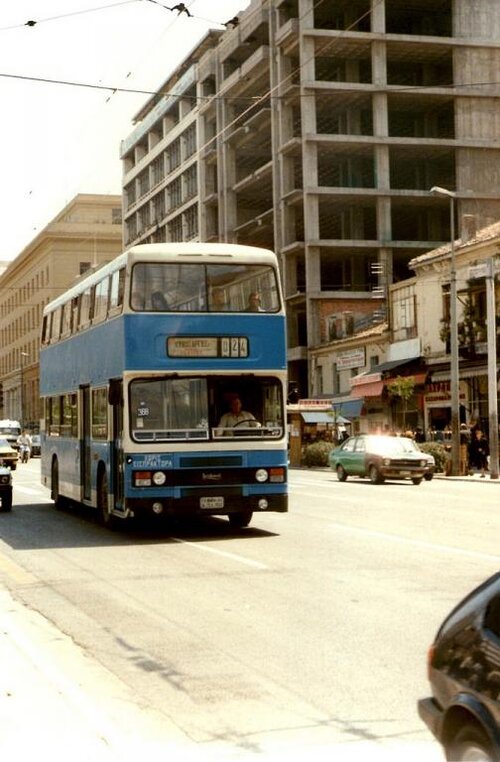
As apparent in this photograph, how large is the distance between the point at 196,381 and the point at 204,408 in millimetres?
413

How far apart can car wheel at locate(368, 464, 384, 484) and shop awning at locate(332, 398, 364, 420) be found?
1959 centimetres

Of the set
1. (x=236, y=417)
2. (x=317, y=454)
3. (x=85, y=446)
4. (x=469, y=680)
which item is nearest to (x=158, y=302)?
(x=236, y=417)

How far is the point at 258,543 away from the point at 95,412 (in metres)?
4.51

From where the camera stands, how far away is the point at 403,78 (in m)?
68.6

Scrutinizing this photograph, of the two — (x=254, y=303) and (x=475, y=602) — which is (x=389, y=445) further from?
(x=475, y=602)

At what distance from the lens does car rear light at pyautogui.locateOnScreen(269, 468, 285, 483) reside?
1709cm

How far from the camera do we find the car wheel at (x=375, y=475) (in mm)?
33562

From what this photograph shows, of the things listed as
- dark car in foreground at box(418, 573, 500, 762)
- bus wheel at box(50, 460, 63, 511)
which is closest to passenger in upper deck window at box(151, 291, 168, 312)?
bus wheel at box(50, 460, 63, 511)

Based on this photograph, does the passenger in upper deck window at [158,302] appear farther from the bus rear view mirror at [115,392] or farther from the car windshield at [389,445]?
the car windshield at [389,445]

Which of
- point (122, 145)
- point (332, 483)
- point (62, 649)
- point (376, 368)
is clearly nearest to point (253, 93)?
point (376, 368)

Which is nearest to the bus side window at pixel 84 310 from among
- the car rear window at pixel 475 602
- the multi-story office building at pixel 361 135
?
the car rear window at pixel 475 602

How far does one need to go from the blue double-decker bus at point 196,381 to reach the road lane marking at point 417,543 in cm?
135

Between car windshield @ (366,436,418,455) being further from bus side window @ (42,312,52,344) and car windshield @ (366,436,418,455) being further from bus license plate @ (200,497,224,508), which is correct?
bus license plate @ (200,497,224,508)

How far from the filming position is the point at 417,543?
50.4 feet
